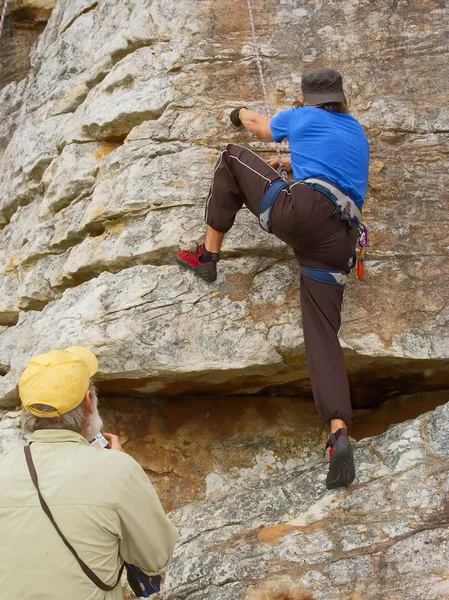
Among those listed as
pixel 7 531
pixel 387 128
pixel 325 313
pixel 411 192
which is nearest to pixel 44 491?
pixel 7 531

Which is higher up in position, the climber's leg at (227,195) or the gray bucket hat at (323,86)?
the gray bucket hat at (323,86)

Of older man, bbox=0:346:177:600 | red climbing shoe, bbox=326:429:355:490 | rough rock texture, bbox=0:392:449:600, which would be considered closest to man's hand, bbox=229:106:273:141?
red climbing shoe, bbox=326:429:355:490

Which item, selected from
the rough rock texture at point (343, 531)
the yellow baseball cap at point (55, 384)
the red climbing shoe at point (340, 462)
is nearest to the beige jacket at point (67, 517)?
the yellow baseball cap at point (55, 384)

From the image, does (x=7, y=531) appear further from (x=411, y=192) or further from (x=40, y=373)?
(x=411, y=192)

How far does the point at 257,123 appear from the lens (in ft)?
22.0

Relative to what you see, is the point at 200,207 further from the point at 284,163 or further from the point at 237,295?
the point at 237,295

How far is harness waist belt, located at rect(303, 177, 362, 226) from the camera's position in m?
5.76

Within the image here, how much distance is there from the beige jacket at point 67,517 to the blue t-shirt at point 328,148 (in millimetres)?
3019

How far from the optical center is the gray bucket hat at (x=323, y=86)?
19.4ft

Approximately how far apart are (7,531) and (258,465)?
3751 millimetres

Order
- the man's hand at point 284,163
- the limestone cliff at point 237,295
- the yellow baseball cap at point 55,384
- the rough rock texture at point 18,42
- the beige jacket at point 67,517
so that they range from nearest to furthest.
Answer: the beige jacket at point 67,517, the yellow baseball cap at point 55,384, the limestone cliff at point 237,295, the man's hand at point 284,163, the rough rock texture at point 18,42

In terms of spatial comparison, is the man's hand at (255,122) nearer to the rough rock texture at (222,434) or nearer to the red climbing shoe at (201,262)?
the red climbing shoe at (201,262)

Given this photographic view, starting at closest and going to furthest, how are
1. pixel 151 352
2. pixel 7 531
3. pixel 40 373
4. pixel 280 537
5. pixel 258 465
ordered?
1. pixel 7 531
2. pixel 40 373
3. pixel 280 537
4. pixel 151 352
5. pixel 258 465

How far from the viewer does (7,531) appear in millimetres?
3791
